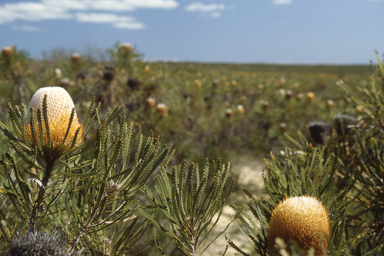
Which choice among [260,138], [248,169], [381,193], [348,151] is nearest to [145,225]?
[381,193]

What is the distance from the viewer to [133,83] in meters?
2.32

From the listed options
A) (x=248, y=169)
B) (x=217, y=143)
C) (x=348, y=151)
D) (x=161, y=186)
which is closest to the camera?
(x=161, y=186)

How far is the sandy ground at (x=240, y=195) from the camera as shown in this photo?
115 inches

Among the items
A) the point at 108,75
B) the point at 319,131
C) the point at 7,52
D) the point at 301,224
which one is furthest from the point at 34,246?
the point at 7,52

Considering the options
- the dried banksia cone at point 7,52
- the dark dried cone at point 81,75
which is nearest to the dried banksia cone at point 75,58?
the dark dried cone at point 81,75

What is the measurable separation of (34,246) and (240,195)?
3.88 metres

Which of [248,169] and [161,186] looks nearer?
[161,186]

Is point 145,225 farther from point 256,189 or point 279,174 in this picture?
point 256,189

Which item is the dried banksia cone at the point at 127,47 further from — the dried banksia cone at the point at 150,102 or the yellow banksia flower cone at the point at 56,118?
the yellow banksia flower cone at the point at 56,118

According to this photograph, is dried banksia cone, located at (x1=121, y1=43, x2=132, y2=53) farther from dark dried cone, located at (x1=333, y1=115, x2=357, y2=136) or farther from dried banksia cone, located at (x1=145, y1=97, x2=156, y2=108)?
dark dried cone, located at (x1=333, y1=115, x2=357, y2=136)

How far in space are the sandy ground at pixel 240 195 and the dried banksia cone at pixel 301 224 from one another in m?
2.02

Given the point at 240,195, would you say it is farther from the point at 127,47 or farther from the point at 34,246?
the point at 34,246

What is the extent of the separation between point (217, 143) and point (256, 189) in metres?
1.73

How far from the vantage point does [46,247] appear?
1.26 ft
